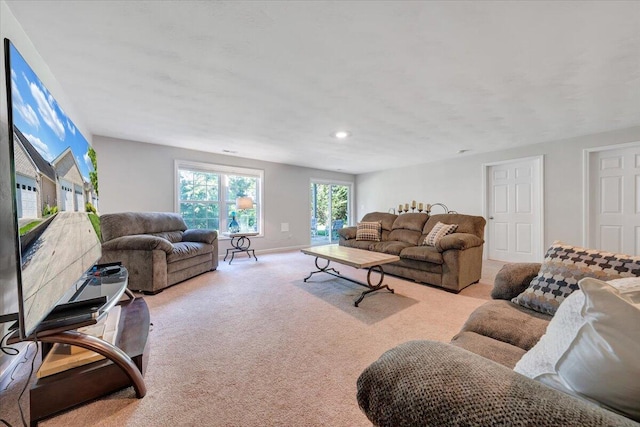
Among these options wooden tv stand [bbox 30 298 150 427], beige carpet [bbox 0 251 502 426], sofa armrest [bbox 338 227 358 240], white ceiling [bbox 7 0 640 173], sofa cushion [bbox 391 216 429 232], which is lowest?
beige carpet [bbox 0 251 502 426]

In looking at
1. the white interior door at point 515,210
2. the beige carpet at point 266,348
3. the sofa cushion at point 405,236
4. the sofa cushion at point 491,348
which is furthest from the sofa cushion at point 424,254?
the white interior door at point 515,210

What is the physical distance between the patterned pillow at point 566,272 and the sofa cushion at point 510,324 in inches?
2.8

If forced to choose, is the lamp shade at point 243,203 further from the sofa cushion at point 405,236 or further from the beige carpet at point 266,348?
the sofa cushion at point 405,236

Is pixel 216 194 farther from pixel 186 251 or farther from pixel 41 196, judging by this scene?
pixel 41 196

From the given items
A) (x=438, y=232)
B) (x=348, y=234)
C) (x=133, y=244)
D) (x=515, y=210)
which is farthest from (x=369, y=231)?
(x=133, y=244)

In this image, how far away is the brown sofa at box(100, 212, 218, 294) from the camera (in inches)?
112

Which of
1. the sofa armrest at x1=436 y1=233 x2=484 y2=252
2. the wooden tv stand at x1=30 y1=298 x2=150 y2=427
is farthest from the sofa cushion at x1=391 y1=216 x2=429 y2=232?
the wooden tv stand at x1=30 y1=298 x2=150 y2=427

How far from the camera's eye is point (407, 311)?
Result: 2.39m

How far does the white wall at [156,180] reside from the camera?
3900mm

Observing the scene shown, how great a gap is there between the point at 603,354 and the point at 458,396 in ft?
1.24

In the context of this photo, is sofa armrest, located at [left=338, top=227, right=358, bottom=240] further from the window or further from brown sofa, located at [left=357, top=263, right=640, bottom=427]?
brown sofa, located at [left=357, top=263, right=640, bottom=427]

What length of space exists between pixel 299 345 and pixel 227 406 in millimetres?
634

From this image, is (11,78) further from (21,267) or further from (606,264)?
(606,264)

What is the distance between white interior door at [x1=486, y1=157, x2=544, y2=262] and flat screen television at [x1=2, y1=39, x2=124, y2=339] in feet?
18.8
